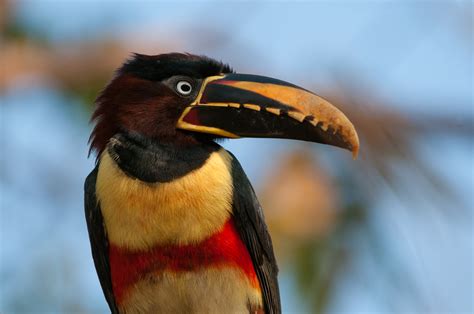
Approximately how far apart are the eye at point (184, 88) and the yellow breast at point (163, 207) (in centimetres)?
37

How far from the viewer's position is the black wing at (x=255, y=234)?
4.75 meters

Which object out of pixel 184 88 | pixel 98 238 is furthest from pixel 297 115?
pixel 98 238

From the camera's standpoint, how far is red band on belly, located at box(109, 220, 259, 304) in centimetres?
454

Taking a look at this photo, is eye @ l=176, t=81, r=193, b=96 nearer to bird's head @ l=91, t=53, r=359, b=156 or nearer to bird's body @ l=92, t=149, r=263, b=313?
bird's head @ l=91, t=53, r=359, b=156

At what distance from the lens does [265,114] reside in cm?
472

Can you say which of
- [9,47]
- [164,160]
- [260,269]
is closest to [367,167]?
[260,269]

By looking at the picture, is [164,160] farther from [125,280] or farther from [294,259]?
[294,259]

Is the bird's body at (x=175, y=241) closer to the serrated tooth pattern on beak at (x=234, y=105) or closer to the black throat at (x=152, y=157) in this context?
the black throat at (x=152, y=157)

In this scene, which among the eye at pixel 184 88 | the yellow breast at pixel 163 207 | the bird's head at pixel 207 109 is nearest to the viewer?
the yellow breast at pixel 163 207

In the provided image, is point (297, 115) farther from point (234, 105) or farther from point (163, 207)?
point (163, 207)

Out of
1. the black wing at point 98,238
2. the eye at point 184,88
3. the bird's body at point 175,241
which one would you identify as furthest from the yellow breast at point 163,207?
the eye at point 184,88

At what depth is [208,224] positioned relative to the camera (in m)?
4.57

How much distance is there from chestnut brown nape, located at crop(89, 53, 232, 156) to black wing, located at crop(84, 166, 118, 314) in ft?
0.66

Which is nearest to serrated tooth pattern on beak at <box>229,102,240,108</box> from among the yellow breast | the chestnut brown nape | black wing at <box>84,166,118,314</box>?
the chestnut brown nape
